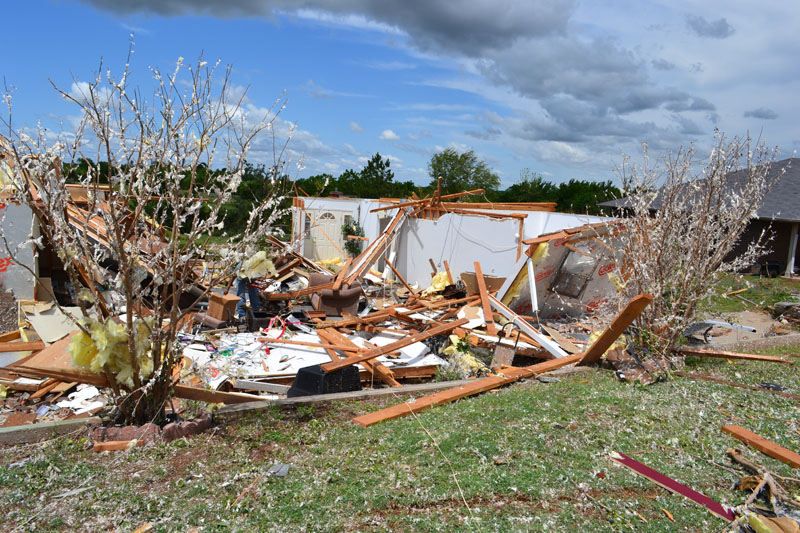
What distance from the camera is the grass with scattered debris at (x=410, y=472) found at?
322 centimetres

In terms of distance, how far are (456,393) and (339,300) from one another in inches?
276

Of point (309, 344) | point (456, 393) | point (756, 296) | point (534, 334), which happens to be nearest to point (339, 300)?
point (309, 344)

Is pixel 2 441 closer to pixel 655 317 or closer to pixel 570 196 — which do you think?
pixel 655 317

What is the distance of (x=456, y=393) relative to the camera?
18.9ft

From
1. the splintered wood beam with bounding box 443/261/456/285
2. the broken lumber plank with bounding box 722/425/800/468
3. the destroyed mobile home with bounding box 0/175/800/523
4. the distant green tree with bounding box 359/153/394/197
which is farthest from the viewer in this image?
the distant green tree with bounding box 359/153/394/197

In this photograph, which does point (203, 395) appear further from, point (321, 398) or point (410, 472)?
point (410, 472)

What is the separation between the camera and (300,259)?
15.4 m

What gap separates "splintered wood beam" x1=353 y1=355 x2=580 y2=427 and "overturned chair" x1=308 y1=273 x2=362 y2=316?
6084 millimetres

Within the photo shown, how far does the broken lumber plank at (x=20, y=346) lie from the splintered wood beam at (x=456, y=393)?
19.2ft

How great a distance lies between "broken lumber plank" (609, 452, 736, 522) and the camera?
3.40m

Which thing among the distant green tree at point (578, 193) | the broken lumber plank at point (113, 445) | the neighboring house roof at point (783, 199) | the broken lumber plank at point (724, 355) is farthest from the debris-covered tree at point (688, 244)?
the distant green tree at point (578, 193)

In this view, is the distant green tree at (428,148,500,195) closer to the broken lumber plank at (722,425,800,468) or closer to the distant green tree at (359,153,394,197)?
the distant green tree at (359,153,394,197)

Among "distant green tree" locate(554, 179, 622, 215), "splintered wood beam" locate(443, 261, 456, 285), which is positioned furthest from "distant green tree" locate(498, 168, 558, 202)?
"splintered wood beam" locate(443, 261, 456, 285)

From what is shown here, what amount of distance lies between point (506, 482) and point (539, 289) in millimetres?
8676
